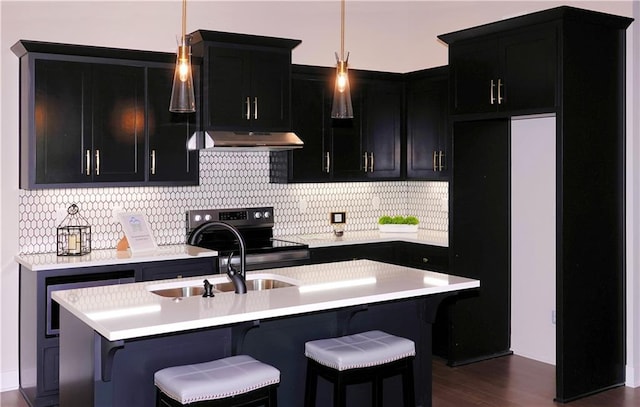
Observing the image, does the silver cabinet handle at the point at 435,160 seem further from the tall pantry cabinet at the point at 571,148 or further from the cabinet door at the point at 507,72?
the cabinet door at the point at 507,72

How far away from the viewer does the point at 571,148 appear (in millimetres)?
4910

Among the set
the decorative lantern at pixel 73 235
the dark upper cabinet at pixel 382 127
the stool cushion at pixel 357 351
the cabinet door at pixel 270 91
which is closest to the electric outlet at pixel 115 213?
the decorative lantern at pixel 73 235

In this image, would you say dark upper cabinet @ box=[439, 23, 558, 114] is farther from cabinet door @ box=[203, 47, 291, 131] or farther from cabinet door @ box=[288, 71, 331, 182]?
cabinet door @ box=[203, 47, 291, 131]

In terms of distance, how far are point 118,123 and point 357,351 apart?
2.68m

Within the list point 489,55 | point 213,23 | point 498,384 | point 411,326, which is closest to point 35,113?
point 213,23

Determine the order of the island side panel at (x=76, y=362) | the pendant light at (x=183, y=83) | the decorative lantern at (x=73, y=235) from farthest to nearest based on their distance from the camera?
the decorative lantern at (x=73, y=235)
the pendant light at (x=183, y=83)
the island side panel at (x=76, y=362)

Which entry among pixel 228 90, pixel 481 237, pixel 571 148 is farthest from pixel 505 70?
pixel 228 90

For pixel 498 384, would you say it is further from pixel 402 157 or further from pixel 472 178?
pixel 402 157

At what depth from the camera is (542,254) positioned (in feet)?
19.2

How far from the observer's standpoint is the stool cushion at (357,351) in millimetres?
3480

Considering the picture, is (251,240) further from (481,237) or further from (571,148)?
(571,148)

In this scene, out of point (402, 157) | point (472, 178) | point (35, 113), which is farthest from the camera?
point (402, 157)

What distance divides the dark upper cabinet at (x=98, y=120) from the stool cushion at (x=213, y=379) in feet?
7.53

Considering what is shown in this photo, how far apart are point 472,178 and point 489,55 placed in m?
1.02
